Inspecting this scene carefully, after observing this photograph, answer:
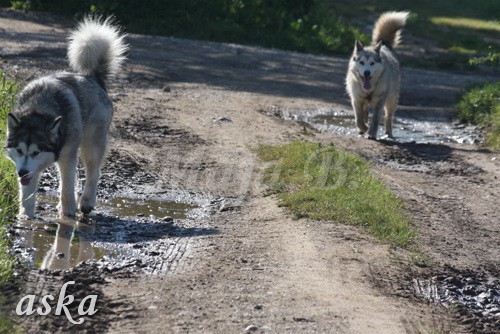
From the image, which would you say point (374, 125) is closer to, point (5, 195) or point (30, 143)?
point (5, 195)

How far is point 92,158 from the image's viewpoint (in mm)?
7824

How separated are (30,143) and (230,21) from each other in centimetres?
1369

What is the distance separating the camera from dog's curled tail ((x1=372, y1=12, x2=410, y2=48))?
13.8 m

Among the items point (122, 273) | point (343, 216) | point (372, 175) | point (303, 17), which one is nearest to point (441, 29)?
point (303, 17)

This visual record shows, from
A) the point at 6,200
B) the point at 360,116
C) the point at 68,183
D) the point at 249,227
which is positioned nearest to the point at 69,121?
the point at 68,183

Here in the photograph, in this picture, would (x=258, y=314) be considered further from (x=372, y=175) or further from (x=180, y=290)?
(x=372, y=175)

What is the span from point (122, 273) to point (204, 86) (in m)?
8.53

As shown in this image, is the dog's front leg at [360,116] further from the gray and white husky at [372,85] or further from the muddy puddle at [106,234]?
the muddy puddle at [106,234]

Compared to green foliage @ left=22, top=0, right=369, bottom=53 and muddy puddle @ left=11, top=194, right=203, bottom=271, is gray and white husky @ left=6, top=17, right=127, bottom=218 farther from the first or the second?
green foliage @ left=22, top=0, right=369, bottom=53

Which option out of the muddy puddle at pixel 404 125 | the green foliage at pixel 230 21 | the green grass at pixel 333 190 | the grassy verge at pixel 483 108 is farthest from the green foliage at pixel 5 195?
the green foliage at pixel 230 21

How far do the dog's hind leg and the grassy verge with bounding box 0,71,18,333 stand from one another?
0.59 meters

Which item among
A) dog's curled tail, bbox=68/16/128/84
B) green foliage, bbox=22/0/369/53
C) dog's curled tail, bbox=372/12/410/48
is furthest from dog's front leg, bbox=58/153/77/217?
green foliage, bbox=22/0/369/53

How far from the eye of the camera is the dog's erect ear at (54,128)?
690 centimetres

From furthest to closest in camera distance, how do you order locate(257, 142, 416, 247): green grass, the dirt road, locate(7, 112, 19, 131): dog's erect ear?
1. locate(257, 142, 416, 247): green grass
2. locate(7, 112, 19, 131): dog's erect ear
3. the dirt road
